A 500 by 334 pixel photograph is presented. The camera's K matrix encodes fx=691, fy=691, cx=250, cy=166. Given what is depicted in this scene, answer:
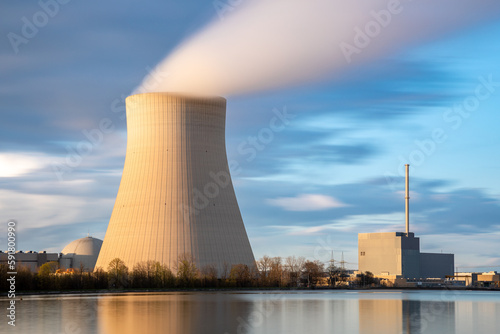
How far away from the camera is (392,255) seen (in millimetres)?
102312

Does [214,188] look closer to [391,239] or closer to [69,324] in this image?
[69,324]

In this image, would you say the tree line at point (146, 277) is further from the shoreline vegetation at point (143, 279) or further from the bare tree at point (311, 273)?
the bare tree at point (311, 273)

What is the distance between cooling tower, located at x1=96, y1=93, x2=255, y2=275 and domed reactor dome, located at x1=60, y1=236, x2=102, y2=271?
3397 centimetres

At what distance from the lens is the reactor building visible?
102m

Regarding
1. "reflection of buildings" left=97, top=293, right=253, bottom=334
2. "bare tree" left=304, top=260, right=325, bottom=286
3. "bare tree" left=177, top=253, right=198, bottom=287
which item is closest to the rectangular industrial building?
"bare tree" left=304, top=260, right=325, bottom=286

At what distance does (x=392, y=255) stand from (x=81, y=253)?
147 feet

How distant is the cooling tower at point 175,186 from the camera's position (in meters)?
51.0

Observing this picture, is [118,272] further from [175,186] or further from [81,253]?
[81,253]

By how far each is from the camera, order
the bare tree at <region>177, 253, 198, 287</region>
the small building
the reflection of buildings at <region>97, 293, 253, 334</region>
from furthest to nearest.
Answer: the small building → the bare tree at <region>177, 253, 198, 287</region> → the reflection of buildings at <region>97, 293, 253, 334</region>

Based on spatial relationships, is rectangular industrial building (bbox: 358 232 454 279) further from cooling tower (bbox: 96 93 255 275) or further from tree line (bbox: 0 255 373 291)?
cooling tower (bbox: 96 93 255 275)

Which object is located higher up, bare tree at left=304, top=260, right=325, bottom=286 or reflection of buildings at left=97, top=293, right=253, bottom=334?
reflection of buildings at left=97, top=293, right=253, bottom=334

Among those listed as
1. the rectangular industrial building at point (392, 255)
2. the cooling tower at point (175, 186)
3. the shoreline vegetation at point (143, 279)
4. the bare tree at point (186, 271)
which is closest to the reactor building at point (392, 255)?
the rectangular industrial building at point (392, 255)

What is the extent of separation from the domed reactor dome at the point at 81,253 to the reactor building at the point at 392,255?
132 feet

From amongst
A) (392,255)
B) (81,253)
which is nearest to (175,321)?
(81,253)
